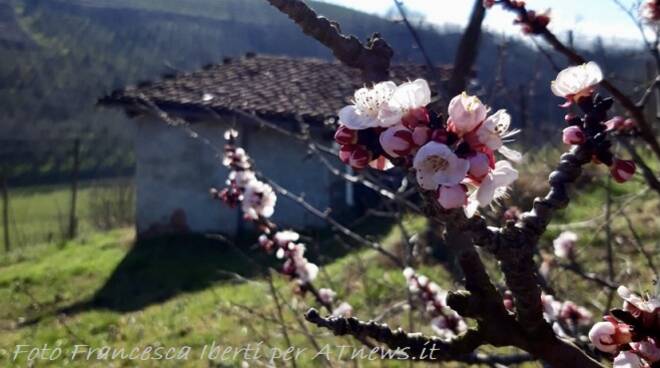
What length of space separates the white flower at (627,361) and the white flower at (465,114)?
33 centimetres

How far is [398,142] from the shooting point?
90cm

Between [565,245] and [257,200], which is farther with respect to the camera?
[565,245]

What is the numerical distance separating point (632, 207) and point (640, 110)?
6.66 m

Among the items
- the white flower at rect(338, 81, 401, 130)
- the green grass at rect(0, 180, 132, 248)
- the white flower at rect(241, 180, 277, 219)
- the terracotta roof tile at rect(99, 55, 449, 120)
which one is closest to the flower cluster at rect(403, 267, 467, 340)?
the white flower at rect(241, 180, 277, 219)

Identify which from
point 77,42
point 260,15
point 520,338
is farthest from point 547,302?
point 77,42

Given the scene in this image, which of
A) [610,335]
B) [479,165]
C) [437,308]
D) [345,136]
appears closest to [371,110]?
[345,136]

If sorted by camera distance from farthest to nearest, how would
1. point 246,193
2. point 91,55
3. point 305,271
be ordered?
point 91,55 < point 246,193 < point 305,271

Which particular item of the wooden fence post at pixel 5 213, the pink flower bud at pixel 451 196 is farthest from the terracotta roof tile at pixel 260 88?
the pink flower bud at pixel 451 196

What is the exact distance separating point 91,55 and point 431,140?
2525 cm

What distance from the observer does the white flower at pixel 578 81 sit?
0.98 meters

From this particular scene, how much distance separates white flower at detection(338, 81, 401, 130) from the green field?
2396mm

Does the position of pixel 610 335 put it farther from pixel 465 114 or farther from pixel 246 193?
pixel 246 193

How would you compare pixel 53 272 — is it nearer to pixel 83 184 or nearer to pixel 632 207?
pixel 632 207

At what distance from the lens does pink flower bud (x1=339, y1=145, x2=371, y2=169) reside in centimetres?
97
